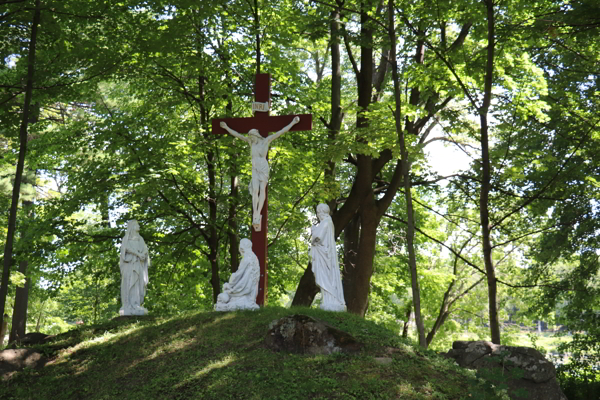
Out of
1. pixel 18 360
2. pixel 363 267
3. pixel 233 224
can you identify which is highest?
pixel 233 224

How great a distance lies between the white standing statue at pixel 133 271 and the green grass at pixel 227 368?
1158 mm

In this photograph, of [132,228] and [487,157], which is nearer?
[487,157]

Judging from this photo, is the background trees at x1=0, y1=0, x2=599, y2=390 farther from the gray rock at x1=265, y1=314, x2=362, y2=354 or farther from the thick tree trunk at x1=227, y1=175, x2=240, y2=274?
the gray rock at x1=265, y1=314, x2=362, y2=354

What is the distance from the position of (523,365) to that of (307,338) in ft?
9.83

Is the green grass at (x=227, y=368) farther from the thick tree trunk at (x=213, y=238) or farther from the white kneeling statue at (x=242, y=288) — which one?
the thick tree trunk at (x=213, y=238)

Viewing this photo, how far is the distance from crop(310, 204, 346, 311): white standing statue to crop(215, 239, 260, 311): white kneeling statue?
1.06m

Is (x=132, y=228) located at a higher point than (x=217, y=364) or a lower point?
higher

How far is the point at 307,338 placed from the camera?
8.16 metres

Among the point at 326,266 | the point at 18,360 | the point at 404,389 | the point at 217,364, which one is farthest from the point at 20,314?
the point at 404,389

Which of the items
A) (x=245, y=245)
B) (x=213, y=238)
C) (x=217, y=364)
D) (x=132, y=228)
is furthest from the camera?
(x=213, y=238)

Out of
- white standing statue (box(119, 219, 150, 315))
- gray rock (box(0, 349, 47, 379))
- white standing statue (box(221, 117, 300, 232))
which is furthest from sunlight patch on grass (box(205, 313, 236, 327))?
gray rock (box(0, 349, 47, 379))

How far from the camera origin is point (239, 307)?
9992 millimetres

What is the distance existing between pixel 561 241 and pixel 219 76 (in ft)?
30.3

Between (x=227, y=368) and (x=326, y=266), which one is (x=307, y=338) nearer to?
(x=227, y=368)
